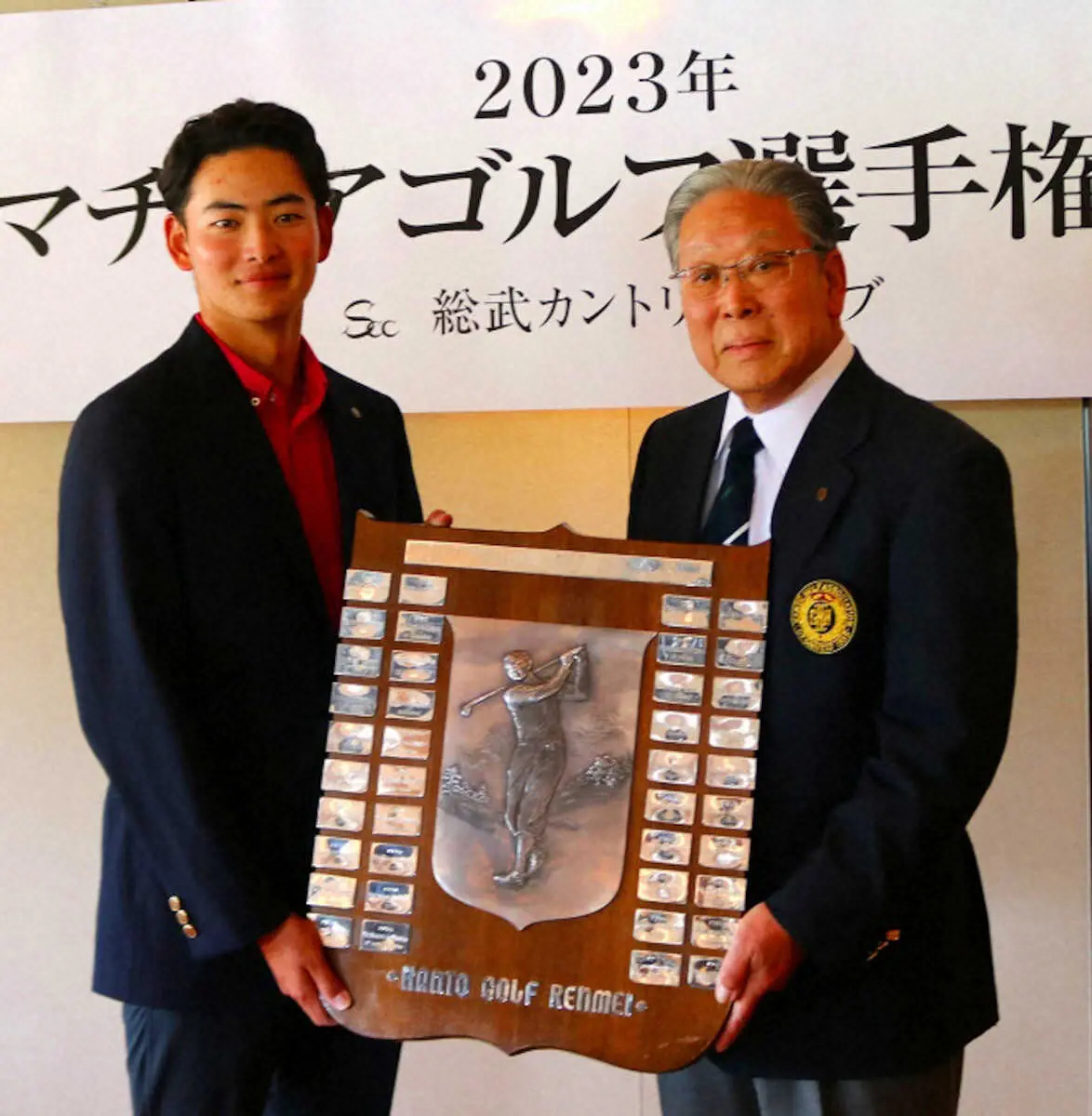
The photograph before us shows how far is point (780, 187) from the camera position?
167cm

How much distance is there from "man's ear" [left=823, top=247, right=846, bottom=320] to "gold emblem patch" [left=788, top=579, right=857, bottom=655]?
38 cm

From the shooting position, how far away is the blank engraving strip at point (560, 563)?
63.4 inches

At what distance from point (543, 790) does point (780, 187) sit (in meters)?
0.81

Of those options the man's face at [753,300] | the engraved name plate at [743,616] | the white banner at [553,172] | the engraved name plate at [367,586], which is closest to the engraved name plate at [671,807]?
the engraved name plate at [743,616]

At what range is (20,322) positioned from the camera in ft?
8.04

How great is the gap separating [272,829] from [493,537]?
0.47 m

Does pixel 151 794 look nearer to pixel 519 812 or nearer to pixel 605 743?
pixel 519 812

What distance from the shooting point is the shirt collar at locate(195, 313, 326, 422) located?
1.77m

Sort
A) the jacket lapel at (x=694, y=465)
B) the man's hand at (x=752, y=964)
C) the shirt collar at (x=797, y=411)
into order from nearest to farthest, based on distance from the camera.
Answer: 1. the man's hand at (x=752, y=964)
2. the shirt collar at (x=797, y=411)
3. the jacket lapel at (x=694, y=465)

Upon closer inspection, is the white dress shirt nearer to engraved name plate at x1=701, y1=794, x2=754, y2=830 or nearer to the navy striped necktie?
the navy striped necktie

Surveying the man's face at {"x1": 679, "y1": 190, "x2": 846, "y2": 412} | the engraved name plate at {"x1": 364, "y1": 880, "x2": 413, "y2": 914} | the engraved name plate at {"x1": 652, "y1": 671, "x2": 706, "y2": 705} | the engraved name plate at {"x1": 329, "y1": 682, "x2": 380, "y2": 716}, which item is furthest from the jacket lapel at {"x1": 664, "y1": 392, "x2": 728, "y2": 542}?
the engraved name plate at {"x1": 364, "y1": 880, "x2": 413, "y2": 914}

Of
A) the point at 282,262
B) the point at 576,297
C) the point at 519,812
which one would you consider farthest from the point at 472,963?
the point at 576,297

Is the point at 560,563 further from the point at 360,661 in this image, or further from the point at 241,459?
the point at 241,459

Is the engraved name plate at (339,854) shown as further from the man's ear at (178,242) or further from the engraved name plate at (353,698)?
the man's ear at (178,242)
